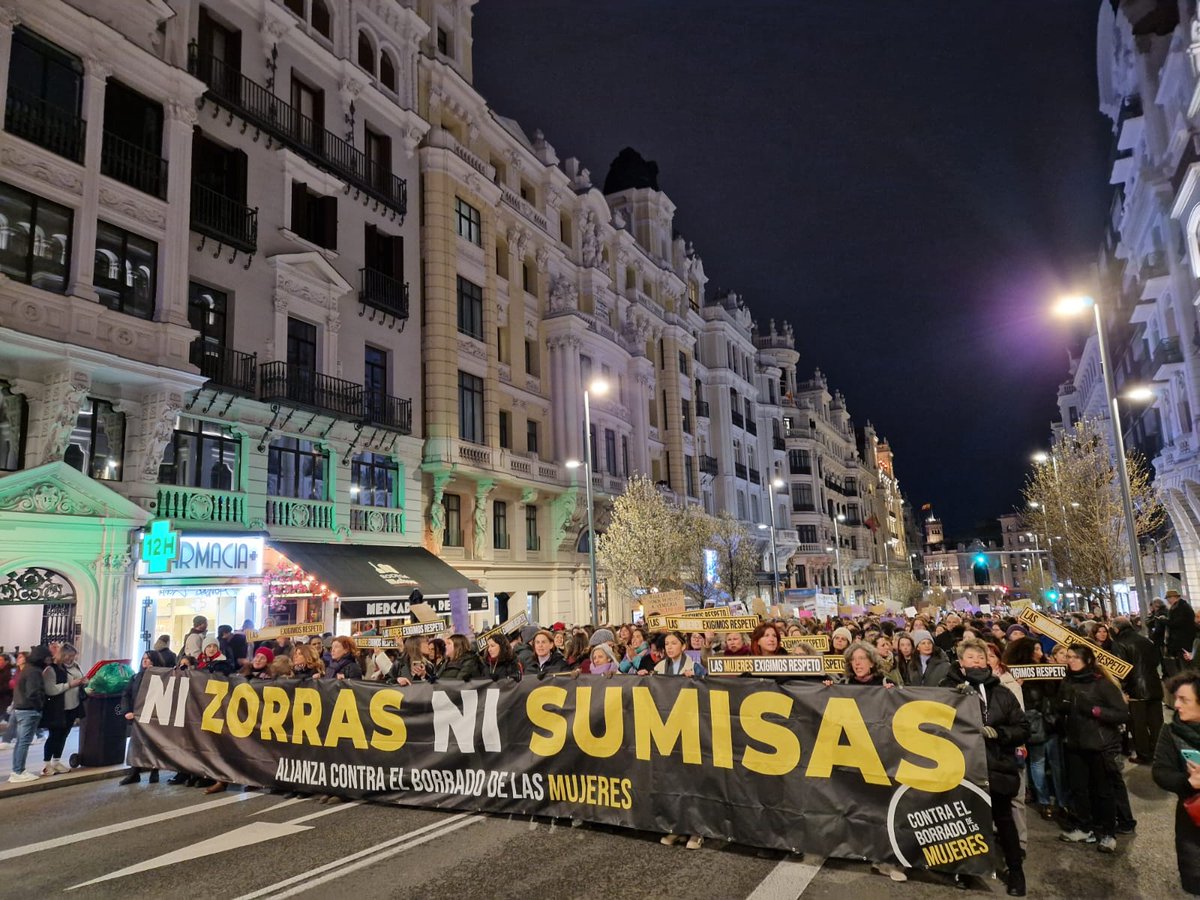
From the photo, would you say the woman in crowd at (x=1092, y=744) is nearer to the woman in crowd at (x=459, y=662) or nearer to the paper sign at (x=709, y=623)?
the paper sign at (x=709, y=623)

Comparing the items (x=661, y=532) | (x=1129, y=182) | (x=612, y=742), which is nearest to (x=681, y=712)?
(x=612, y=742)

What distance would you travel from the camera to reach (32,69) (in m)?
16.7

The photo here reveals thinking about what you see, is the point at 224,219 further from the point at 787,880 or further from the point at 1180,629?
the point at 1180,629

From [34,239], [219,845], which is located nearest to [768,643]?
[219,845]

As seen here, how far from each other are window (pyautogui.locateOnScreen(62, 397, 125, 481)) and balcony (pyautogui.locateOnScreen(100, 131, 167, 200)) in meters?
4.96

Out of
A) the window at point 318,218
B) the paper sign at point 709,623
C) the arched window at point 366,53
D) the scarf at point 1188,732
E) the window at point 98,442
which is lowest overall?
the scarf at point 1188,732

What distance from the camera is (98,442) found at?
57.2ft

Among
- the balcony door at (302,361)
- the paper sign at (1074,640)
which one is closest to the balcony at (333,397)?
the balcony door at (302,361)

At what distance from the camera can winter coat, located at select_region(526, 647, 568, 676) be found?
1051 centimetres

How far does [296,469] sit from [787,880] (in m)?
18.6

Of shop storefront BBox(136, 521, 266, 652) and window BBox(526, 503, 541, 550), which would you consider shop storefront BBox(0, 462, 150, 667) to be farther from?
window BBox(526, 503, 541, 550)

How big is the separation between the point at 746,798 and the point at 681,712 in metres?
0.95

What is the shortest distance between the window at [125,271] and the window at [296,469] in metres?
4.92

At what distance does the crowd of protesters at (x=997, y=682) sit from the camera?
657cm
